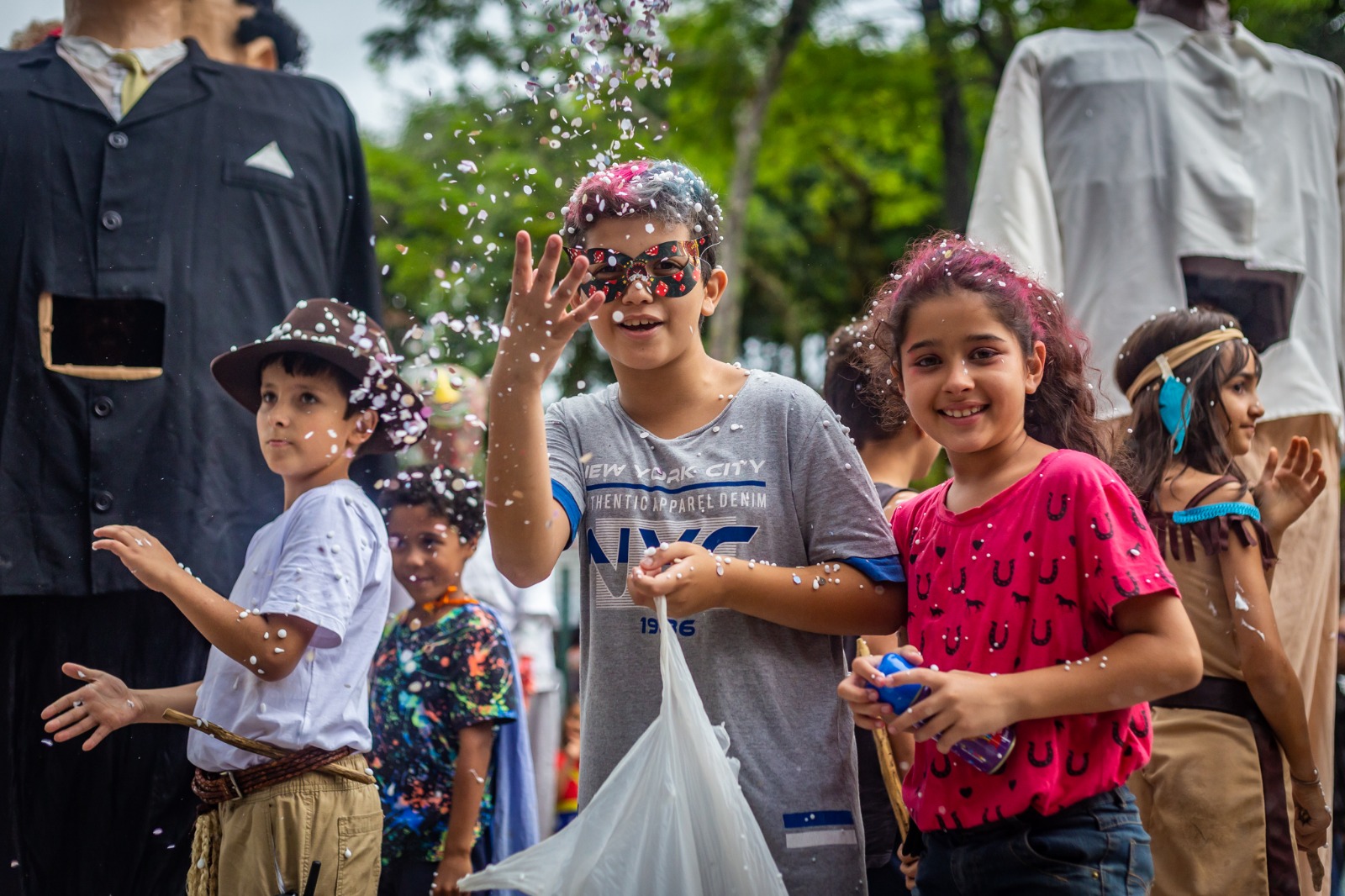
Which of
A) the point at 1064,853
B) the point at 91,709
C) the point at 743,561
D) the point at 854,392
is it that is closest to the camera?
the point at 1064,853

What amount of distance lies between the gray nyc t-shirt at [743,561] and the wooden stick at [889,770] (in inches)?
21.3

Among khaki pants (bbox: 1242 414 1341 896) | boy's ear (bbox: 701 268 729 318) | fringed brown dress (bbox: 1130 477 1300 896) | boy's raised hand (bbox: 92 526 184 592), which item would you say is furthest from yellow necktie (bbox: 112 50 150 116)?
khaki pants (bbox: 1242 414 1341 896)

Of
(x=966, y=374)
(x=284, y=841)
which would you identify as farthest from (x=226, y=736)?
(x=966, y=374)

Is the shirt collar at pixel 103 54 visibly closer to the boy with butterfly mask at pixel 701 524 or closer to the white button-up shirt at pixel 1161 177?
the boy with butterfly mask at pixel 701 524

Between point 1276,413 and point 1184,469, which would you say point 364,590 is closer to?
point 1184,469

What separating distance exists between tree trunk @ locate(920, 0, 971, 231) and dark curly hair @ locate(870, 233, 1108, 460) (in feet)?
17.4

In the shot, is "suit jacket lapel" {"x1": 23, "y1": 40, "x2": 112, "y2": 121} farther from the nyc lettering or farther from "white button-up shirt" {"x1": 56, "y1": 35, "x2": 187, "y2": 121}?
the nyc lettering

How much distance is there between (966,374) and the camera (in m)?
1.87

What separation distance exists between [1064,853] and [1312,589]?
62.5 inches

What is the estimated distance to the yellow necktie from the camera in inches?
93.4

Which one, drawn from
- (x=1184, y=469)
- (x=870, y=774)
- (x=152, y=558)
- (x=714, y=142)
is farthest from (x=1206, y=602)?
(x=714, y=142)

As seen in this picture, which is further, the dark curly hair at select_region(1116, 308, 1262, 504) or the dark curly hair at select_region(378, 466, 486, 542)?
the dark curly hair at select_region(378, 466, 486, 542)

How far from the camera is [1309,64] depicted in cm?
323

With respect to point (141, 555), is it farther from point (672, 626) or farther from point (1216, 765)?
point (1216, 765)
